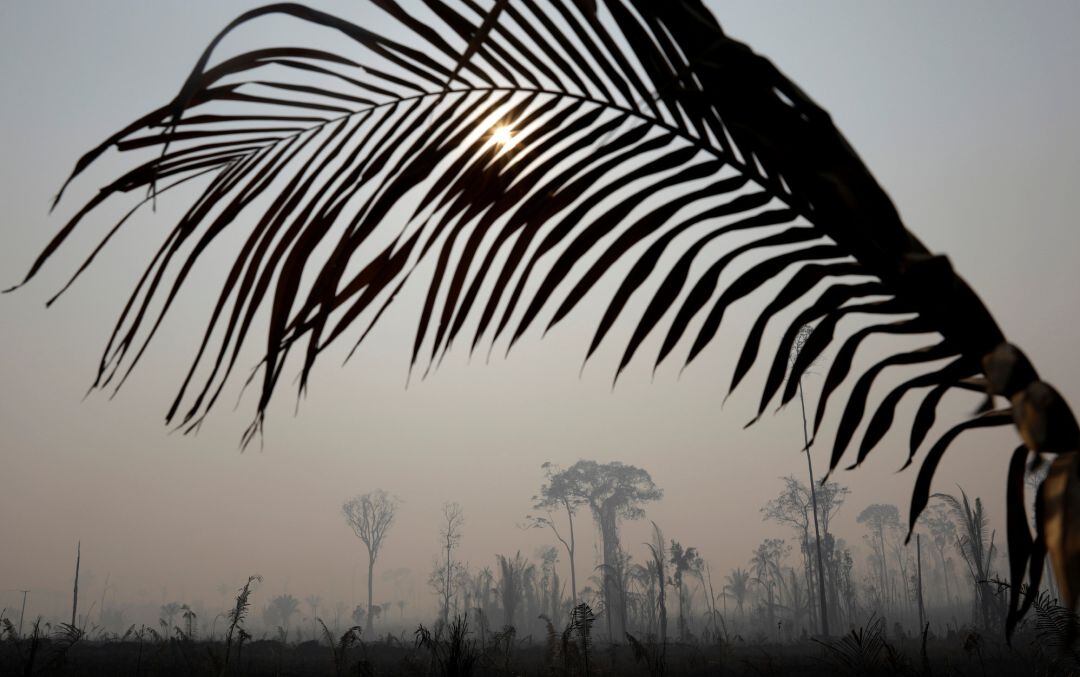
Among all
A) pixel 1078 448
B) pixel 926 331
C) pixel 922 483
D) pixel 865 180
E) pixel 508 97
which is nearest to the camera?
pixel 1078 448

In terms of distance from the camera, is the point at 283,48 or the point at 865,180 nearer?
the point at 865,180

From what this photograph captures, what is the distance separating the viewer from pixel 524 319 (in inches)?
31.8

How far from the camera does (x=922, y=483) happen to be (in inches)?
31.1

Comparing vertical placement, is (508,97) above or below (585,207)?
above

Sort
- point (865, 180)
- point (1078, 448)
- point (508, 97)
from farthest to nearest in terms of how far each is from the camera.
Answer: point (508, 97) < point (865, 180) < point (1078, 448)

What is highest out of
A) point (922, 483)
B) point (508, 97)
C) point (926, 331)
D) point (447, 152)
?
point (508, 97)

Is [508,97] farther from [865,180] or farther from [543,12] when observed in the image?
[865,180]

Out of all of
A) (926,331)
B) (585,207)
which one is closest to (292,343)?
(585,207)

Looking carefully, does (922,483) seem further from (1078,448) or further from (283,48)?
(283,48)

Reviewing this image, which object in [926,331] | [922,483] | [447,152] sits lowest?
[922,483]

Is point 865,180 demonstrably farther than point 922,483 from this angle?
No

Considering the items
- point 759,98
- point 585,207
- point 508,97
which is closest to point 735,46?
point 759,98

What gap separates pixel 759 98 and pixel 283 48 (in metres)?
0.60

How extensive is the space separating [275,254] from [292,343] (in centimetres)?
14
